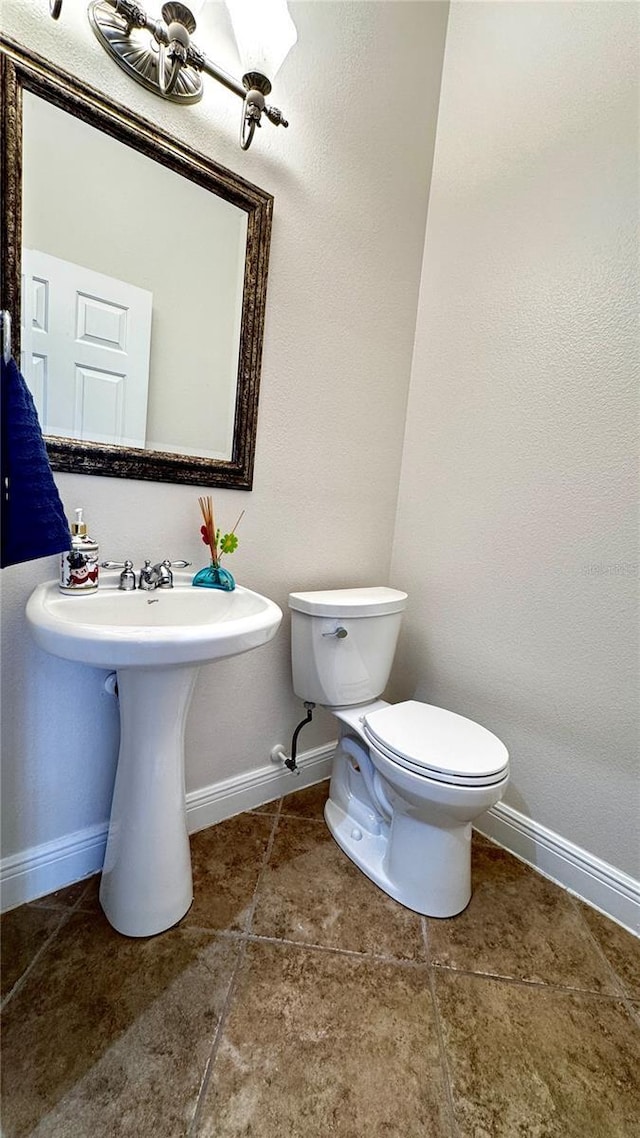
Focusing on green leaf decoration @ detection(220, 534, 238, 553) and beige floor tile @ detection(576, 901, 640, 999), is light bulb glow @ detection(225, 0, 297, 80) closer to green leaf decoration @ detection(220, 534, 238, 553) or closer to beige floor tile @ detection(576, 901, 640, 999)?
green leaf decoration @ detection(220, 534, 238, 553)

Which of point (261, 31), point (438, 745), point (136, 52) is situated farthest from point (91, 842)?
point (261, 31)

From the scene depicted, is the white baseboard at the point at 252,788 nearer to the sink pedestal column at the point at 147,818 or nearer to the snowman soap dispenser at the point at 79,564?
the sink pedestal column at the point at 147,818

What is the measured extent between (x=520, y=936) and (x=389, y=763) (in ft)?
1.79

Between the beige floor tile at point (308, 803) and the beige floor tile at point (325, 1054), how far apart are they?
1.54 feet

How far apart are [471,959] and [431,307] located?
1924 mm

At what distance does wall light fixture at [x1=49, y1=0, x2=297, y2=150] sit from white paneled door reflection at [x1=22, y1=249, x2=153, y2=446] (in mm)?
419

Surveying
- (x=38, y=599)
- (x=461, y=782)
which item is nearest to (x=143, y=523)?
(x=38, y=599)

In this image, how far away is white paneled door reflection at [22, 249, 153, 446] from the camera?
0.95 m

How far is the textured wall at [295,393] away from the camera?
1.05m

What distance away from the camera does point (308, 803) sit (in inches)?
62.4

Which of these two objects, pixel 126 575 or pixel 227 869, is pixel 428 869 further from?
pixel 126 575

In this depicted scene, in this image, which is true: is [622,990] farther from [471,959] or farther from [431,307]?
[431,307]

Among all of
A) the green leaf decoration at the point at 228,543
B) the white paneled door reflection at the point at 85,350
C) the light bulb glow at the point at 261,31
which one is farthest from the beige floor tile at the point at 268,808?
the light bulb glow at the point at 261,31

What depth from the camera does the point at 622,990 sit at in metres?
1.03
